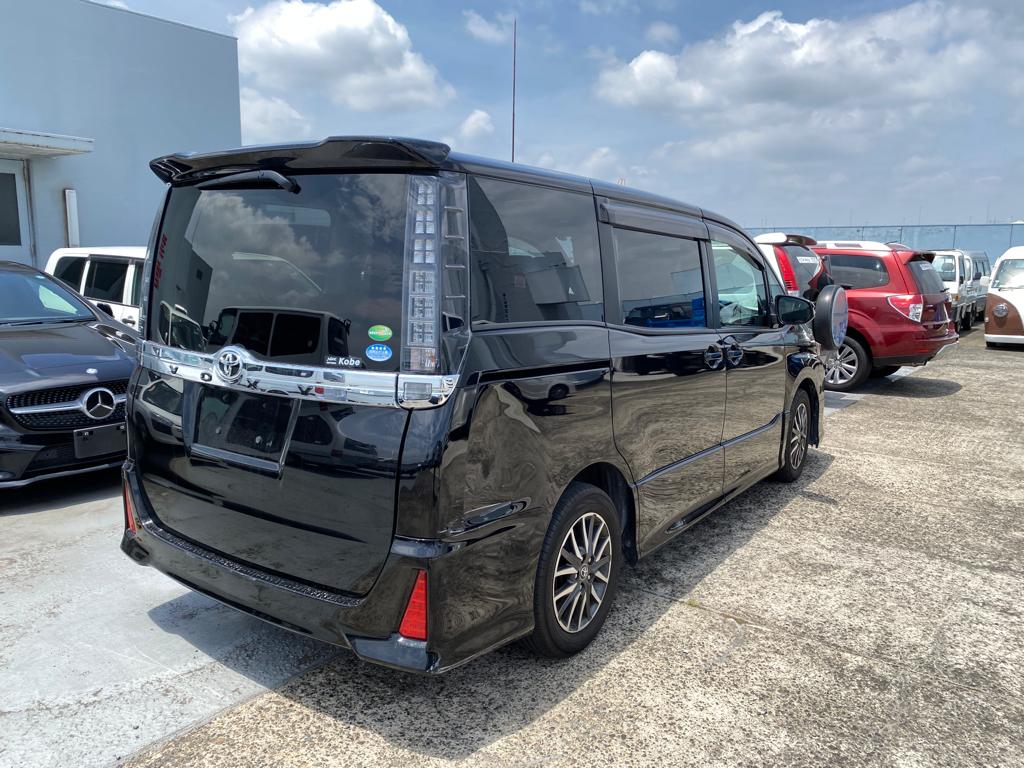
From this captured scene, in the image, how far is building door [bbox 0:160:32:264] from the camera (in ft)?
40.4

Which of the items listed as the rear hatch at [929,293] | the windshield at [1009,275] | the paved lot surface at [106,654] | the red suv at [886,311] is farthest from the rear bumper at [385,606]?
the windshield at [1009,275]

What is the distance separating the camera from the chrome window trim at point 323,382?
89.6 inches

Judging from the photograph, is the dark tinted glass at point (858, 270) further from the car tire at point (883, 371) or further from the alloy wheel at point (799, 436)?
the alloy wheel at point (799, 436)

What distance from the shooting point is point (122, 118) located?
14.1 m

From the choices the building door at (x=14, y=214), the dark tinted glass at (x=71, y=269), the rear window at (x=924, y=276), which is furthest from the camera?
the building door at (x=14, y=214)

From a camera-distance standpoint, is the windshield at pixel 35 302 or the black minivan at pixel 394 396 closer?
the black minivan at pixel 394 396

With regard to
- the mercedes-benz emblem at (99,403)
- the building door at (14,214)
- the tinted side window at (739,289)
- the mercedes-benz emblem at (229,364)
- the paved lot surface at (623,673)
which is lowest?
the paved lot surface at (623,673)

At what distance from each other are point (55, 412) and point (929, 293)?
9.71 metres

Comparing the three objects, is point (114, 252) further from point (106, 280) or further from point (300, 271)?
point (300, 271)

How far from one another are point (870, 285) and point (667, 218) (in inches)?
278

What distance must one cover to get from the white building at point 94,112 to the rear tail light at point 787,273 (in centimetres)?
963

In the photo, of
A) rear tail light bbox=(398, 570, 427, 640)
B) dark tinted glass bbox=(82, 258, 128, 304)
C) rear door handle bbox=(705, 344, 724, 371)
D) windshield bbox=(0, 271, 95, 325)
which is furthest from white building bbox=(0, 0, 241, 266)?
rear tail light bbox=(398, 570, 427, 640)

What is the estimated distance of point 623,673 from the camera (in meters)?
2.98

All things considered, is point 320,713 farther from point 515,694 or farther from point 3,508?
point 3,508
